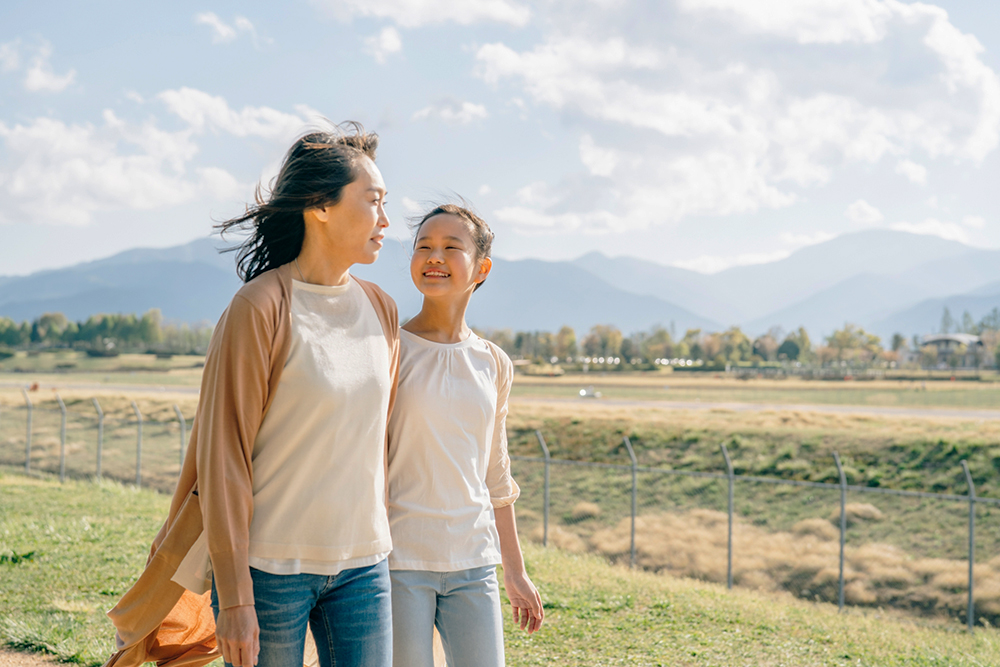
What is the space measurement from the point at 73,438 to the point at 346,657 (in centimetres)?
3117

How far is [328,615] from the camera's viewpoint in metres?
2.14

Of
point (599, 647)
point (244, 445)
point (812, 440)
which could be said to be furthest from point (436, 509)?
point (812, 440)

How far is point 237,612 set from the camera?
1.93 meters

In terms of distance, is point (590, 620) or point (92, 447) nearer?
point (590, 620)

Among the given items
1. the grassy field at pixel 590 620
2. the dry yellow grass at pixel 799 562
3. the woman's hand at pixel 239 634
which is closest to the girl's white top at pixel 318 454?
the woman's hand at pixel 239 634

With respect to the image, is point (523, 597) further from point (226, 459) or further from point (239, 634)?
point (226, 459)

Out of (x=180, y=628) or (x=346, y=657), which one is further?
(x=180, y=628)

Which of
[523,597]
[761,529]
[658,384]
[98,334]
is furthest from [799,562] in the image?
[98,334]

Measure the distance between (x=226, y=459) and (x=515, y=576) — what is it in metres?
1.27

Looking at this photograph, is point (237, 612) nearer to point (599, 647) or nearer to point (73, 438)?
point (599, 647)

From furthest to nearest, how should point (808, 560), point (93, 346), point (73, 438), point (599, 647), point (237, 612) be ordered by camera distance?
point (93, 346) < point (73, 438) < point (808, 560) < point (599, 647) < point (237, 612)

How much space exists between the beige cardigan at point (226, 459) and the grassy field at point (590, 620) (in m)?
2.96

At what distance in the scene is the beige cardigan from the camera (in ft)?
6.31

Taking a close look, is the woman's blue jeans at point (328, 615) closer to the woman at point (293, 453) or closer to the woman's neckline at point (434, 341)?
the woman at point (293, 453)
